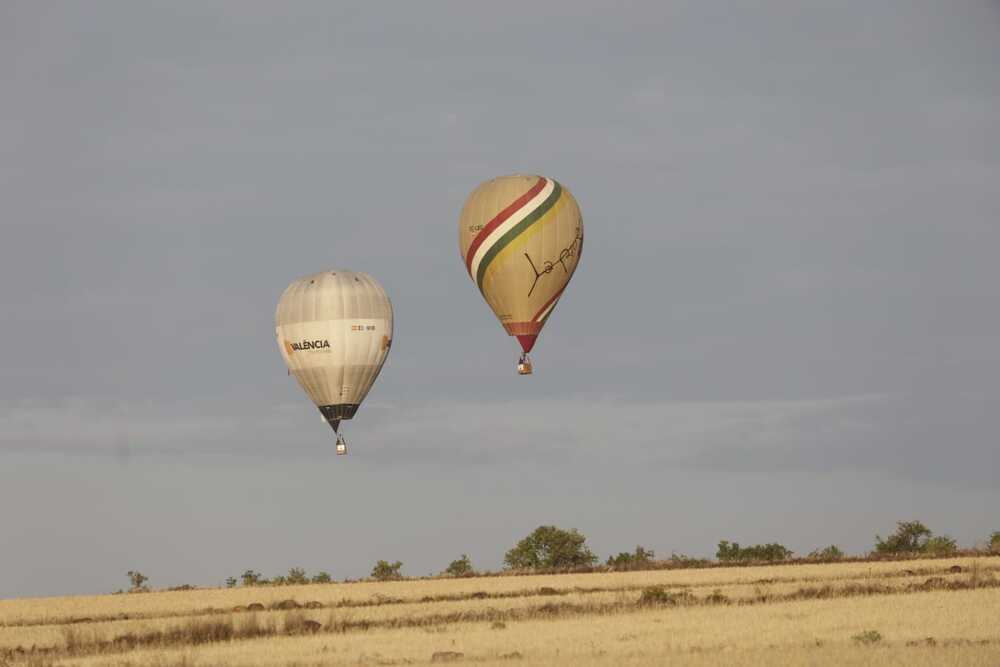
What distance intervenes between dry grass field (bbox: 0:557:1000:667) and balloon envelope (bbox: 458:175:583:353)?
13182 mm

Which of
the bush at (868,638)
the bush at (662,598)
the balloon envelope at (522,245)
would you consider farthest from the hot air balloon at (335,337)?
the bush at (868,638)

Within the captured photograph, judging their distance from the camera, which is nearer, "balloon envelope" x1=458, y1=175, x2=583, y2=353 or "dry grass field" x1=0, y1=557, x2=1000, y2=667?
"dry grass field" x1=0, y1=557, x2=1000, y2=667

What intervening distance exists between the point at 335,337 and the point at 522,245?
11.4m

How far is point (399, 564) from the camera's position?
397ft

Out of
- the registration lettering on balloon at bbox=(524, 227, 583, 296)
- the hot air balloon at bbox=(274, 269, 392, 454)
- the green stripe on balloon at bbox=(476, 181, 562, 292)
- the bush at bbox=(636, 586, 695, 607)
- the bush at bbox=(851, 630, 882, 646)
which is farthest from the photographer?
the hot air balloon at bbox=(274, 269, 392, 454)

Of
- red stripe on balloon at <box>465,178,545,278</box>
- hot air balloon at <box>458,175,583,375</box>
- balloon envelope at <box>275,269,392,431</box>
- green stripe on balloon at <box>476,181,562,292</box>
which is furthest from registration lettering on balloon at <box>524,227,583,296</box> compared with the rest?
balloon envelope at <box>275,269,392,431</box>

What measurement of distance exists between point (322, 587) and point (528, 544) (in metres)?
39.4

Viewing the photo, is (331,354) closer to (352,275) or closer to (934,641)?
(352,275)

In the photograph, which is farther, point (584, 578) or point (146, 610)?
point (584, 578)

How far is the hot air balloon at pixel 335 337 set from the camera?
3396 inches

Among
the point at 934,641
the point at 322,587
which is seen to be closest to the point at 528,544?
the point at 322,587

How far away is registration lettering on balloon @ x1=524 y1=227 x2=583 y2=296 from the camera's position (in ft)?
266

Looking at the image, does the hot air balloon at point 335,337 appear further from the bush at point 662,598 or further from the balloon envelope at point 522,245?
the bush at point 662,598

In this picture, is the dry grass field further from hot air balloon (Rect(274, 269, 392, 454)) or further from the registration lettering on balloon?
the registration lettering on balloon
